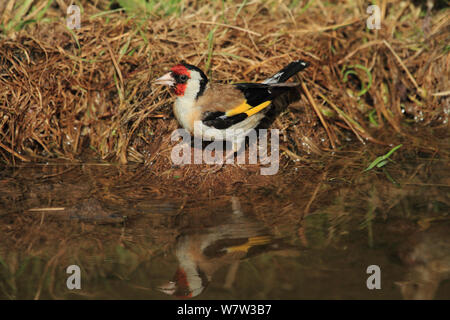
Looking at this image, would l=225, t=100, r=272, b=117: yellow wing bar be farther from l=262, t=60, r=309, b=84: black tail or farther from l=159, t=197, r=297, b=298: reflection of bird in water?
l=159, t=197, r=297, b=298: reflection of bird in water

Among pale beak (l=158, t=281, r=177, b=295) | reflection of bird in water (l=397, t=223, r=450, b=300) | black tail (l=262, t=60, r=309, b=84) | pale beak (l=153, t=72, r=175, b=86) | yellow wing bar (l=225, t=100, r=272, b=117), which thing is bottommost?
pale beak (l=158, t=281, r=177, b=295)

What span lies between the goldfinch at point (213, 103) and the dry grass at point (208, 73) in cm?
43

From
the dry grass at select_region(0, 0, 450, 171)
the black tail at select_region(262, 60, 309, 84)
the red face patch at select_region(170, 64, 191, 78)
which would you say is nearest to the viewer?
the red face patch at select_region(170, 64, 191, 78)

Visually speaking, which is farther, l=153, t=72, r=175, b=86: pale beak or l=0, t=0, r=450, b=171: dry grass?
l=0, t=0, r=450, b=171: dry grass

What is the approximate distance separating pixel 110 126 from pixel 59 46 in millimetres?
958

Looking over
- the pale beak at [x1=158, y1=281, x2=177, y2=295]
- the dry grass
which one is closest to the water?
the pale beak at [x1=158, y1=281, x2=177, y2=295]

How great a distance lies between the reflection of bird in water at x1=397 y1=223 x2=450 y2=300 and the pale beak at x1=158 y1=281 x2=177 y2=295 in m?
1.17

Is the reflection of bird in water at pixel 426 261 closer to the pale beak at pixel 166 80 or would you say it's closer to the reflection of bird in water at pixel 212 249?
the reflection of bird in water at pixel 212 249

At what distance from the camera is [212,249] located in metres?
3.14

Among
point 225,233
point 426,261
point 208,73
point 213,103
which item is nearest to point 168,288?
point 225,233

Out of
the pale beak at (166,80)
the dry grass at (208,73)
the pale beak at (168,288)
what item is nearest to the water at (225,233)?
the pale beak at (168,288)

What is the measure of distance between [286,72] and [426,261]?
6.77 ft

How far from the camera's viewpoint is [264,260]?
300 cm

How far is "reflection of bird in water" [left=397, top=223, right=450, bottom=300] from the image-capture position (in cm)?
272
